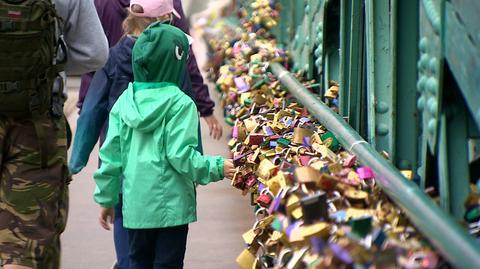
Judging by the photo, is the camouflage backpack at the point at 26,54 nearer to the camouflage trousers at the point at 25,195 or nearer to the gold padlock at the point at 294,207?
the camouflage trousers at the point at 25,195

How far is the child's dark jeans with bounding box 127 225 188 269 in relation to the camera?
17.5ft

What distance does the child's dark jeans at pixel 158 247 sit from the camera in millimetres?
5336

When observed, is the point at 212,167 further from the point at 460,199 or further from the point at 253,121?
the point at 460,199

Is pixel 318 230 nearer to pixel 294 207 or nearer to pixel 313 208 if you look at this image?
pixel 313 208

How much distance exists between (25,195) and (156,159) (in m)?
0.65

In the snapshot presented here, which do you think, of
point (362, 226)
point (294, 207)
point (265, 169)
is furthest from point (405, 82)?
point (362, 226)

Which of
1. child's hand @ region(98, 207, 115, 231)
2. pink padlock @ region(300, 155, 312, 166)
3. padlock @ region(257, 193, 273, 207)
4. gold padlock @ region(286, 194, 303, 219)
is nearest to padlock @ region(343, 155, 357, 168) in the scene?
pink padlock @ region(300, 155, 312, 166)

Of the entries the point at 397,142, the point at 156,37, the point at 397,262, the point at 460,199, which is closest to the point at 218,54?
the point at 156,37

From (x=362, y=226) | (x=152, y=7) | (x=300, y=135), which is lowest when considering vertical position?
(x=300, y=135)

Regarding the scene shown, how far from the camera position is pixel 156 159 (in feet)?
17.1

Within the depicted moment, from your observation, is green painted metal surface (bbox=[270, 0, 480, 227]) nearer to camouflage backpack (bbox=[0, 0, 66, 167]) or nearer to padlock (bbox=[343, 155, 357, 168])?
padlock (bbox=[343, 155, 357, 168])

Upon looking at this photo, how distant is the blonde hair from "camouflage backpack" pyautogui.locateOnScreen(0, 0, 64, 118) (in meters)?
1.38

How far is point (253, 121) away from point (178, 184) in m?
0.79

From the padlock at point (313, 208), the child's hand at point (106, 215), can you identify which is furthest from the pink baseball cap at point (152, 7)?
the padlock at point (313, 208)
